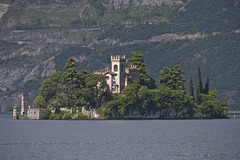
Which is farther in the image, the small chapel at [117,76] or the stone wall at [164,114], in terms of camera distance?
the small chapel at [117,76]

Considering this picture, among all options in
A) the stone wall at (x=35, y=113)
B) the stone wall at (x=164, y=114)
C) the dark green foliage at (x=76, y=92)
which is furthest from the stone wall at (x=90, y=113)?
the stone wall at (x=35, y=113)

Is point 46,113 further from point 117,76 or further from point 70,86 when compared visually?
point 117,76

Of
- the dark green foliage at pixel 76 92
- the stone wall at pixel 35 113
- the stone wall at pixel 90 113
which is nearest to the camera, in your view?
the dark green foliage at pixel 76 92

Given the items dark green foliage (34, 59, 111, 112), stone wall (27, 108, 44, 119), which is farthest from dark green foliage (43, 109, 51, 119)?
dark green foliage (34, 59, 111, 112)

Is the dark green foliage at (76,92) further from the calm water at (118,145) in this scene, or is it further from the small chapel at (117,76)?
the calm water at (118,145)

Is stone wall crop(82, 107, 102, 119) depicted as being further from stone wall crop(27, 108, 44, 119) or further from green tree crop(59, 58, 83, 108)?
stone wall crop(27, 108, 44, 119)

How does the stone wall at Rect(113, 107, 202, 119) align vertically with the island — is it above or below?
below

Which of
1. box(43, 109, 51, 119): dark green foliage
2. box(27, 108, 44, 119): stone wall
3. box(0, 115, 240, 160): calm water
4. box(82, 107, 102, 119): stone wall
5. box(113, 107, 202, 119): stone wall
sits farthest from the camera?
box(27, 108, 44, 119): stone wall

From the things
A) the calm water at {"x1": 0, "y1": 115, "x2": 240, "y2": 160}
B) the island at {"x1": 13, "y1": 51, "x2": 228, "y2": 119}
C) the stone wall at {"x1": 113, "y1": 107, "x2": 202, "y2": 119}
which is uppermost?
the island at {"x1": 13, "y1": 51, "x2": 228, "y2": 119}

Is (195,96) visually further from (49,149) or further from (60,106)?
(49,149)

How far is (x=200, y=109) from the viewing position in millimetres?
196625

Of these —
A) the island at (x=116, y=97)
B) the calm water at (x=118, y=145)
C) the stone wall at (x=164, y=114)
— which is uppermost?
the island at (x=116, y=97)

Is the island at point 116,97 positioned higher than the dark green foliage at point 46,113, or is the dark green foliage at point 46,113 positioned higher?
the island at point 116,97

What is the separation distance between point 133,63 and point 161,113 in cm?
2089
